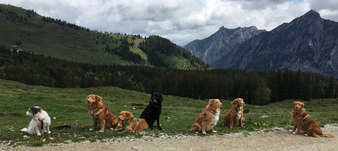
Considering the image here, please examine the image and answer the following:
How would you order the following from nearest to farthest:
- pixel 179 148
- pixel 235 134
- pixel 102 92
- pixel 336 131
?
pixel 179 148
pixel 235 134
pixel 336 131
pixel 102 92

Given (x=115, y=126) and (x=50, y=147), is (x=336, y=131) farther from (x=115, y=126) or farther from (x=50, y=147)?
(x=50, y=147)

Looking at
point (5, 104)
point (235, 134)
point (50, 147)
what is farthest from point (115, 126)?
point (5, 104)

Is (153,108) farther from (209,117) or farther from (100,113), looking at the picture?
(209,117)

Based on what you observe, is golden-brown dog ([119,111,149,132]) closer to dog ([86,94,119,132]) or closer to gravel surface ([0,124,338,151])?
dog ([86,94,119,132])

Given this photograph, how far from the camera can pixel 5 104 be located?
31.9 metres

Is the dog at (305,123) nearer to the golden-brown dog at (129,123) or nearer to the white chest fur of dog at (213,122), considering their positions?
the white chest fur of dog at (213,122)

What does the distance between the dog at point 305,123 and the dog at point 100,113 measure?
A: 40.4 feet

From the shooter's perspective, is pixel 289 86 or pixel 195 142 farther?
pixel 289 86

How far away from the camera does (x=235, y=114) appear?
12508 mm

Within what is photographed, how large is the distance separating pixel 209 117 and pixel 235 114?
9.48 ft

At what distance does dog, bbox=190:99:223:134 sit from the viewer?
1075 cm

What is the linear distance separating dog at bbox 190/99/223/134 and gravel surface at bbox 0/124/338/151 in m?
0.69

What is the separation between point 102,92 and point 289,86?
92.2m

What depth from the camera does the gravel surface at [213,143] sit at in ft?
29.6
